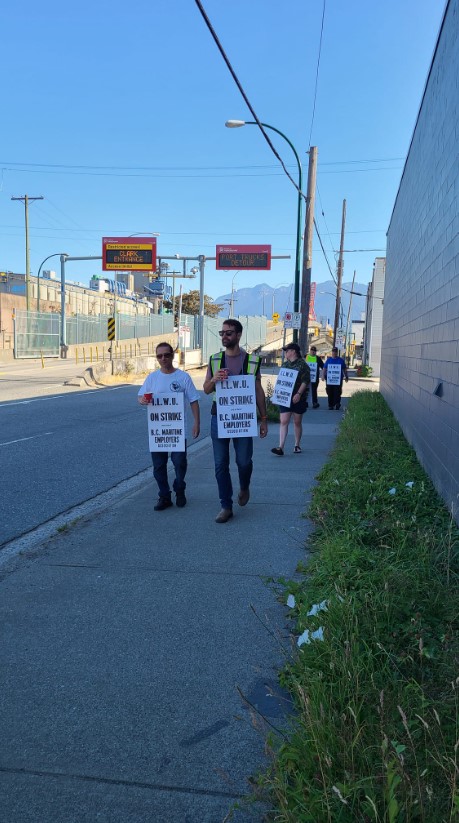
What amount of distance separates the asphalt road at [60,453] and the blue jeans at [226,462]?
1756mm

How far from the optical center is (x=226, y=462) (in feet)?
20.5

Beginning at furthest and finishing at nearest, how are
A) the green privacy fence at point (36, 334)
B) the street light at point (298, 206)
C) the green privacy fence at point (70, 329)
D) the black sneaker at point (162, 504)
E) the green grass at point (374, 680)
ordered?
1. the green privacy fence at point (70, 329)
2. the green privacy fence at point (36, 334)
3. the street light at point (298, 206)
4. the black sneaker at point (162, 504)
5. the green grass at point (374, 680)

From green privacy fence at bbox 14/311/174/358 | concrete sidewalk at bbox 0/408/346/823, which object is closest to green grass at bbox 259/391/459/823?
concrete sidewalk at bbox 0/408/346/823

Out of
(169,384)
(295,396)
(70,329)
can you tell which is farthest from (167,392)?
(70,329)

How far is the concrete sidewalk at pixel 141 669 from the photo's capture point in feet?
8.16

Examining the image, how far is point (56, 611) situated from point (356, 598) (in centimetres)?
188

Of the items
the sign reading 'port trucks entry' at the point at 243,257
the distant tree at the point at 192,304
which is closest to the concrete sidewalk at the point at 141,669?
the sign reading 'port trucks entry' at the point at 243,257

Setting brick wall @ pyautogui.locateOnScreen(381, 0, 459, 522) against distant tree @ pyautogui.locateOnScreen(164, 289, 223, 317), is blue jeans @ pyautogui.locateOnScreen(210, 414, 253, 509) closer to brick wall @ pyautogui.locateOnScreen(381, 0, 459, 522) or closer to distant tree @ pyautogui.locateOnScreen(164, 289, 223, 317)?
brick wall @ pyautogui.locateOnScreen(381, 0, 459, 522)

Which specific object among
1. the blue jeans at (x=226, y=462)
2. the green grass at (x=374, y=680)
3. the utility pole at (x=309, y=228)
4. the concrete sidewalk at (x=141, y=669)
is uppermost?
the utility pole at (x=309, y=228)

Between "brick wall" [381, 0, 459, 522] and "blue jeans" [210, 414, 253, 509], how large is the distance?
74.6 inches

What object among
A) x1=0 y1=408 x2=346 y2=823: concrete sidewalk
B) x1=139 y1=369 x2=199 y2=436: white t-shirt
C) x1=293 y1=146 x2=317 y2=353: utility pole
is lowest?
x1=0 y1=408 x2=346 y2=823: concrete sidewalk

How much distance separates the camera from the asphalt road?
7004 mm

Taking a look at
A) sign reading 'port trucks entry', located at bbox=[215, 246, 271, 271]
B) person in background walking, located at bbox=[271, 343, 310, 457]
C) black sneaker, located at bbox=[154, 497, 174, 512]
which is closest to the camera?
black sneaker, located at bbox=[154, 497, 174, 512]

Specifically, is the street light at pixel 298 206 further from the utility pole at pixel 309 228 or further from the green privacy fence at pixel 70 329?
the green privacy fence at pixel 70 329
